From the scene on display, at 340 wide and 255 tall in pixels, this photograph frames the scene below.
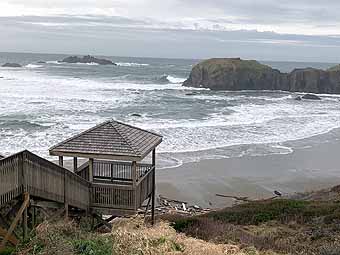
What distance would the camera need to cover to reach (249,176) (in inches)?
1139

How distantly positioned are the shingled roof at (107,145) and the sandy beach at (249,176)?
9.59 metres

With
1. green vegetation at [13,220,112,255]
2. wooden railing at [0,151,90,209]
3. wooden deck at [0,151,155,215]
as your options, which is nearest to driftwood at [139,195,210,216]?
wooden deck at [0,151,155,215]

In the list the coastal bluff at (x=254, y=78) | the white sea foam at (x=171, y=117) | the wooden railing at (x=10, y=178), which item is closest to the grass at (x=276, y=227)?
the wooden railing at (x=10, y=178)

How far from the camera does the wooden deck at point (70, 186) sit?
11.2m

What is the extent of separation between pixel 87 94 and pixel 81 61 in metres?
120

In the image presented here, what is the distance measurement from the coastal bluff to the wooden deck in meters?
79.0

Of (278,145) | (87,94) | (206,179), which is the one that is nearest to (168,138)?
(278,145)

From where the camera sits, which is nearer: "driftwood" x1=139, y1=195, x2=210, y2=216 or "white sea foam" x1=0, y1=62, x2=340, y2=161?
"driftwood" x1=139, y1=195, x2=210, y2=216

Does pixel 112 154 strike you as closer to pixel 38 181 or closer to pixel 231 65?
pixel 38 181

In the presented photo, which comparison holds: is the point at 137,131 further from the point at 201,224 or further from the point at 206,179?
the point at 206,179

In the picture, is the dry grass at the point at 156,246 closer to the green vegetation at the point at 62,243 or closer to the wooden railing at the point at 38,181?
the green vegetation at the point at 62,243

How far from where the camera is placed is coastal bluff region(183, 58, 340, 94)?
9456 cm

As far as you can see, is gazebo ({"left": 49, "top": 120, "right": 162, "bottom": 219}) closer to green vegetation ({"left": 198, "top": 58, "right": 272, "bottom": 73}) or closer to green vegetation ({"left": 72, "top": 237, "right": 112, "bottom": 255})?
green vegetation ({"left": 72, "top": 237, "right": 112, "bottom": 255})

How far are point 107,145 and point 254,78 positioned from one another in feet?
279
